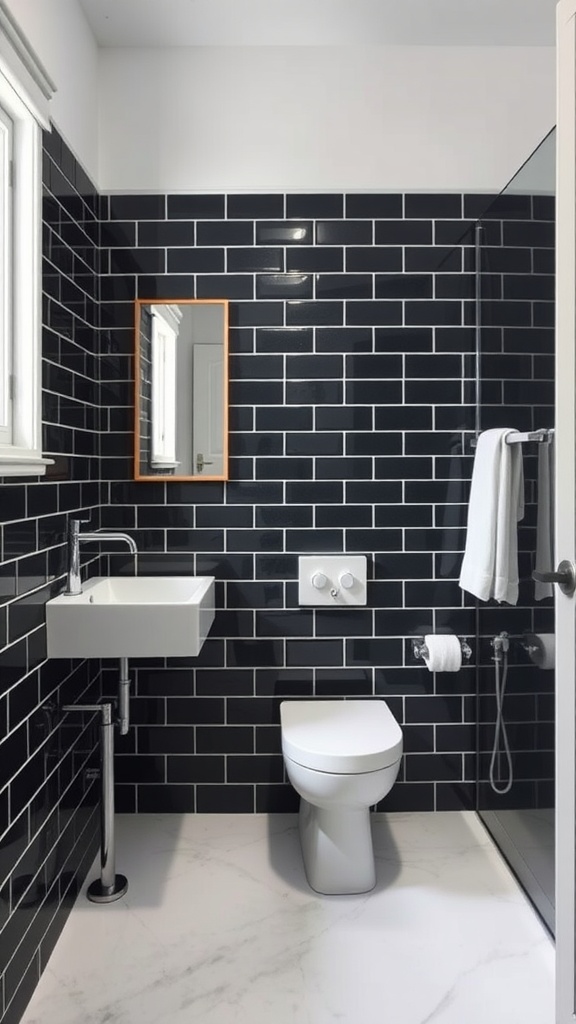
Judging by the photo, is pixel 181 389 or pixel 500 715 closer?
pixel 500 715

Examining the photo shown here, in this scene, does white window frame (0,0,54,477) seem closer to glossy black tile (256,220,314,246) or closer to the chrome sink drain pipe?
the chrome sink drain pipe

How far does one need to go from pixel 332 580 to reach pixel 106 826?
1.11m

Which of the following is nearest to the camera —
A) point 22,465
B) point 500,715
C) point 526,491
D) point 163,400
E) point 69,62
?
point 22,465

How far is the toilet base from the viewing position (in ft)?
7.51

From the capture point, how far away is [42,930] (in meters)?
1.93

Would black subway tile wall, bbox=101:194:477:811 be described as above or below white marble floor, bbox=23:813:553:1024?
above

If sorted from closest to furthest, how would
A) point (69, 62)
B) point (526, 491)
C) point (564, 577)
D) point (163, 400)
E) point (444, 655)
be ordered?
point (564, 577) → point (526, 491) → point (69, 62) → point (444, 655) → point (163, 400)

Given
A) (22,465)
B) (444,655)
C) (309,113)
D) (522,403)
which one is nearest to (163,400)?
(22,465)

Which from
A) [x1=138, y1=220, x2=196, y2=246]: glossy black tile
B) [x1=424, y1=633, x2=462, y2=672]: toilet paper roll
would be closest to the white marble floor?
[x1=424, y1=633, x2=462, y2=672]: toilet paper roll

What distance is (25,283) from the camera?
1.93 meters

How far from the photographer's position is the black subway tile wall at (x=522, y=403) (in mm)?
2059

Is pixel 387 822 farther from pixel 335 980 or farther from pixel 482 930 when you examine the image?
pixel 335 980

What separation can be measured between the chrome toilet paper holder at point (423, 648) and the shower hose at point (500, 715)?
0.22 m

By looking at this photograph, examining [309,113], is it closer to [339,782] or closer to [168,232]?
[168,232]
